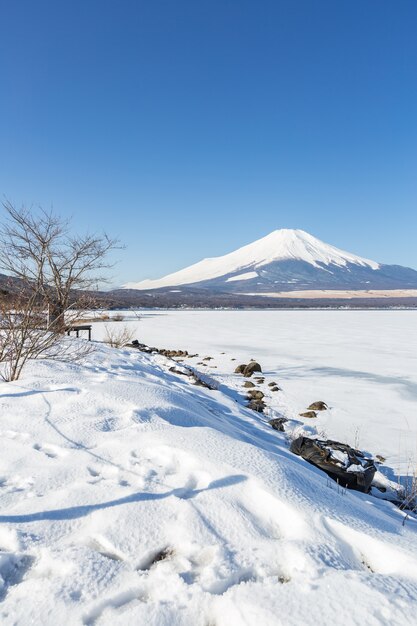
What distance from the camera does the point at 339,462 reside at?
465 cm

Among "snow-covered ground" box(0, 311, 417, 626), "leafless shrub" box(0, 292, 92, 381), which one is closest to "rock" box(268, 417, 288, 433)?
"snow-covered ground" box(0, 311, 417, 626)

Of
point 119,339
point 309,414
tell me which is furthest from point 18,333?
point 119,339

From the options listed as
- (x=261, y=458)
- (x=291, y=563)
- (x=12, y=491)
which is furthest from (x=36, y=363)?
(x=291, y=563)

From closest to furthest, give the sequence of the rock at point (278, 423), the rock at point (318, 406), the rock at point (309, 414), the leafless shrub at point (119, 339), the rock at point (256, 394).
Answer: the rock at point (278, 423) < the rock at point (309, 414) < the rock at point (318, 406) < the rock at point (256, 394) < the leafless shrub at point (119, 339)

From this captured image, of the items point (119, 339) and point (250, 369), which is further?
point (119, 339)

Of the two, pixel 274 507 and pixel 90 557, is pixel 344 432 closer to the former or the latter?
pixel 274 507

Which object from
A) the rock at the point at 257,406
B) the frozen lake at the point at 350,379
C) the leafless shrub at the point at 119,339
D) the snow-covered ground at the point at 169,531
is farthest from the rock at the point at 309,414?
the leafless shrub at the point at 119,339

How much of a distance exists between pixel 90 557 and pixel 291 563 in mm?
971

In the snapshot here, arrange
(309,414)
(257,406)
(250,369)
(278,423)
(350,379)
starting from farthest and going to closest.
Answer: (250,369) < (350,379) < (257,406) < (309,414) < (278,423)

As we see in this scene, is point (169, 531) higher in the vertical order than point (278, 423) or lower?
higher

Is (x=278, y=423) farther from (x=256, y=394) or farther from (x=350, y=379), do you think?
(x=350, y=379)

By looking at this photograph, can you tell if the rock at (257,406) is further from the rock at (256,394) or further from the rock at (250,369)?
the rock at (250,369)

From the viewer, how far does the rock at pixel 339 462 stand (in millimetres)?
4238

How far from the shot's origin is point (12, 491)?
8.09 ft
